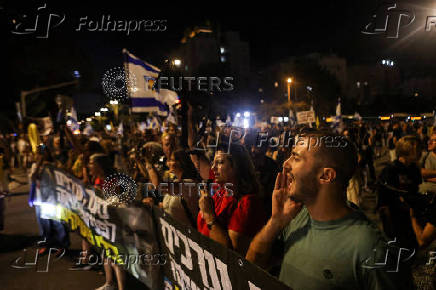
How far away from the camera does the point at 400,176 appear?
170 inches

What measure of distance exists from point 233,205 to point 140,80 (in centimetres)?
386

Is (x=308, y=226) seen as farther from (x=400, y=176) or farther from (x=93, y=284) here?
(x=93, y=284)

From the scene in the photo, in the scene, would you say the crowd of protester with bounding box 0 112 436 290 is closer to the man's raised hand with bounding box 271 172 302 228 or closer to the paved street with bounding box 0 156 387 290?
the man's raised hand with bounding box 271 172 302 228

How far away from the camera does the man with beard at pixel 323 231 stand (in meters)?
1.66

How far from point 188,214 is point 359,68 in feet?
255

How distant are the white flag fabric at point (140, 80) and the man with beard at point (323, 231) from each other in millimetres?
4368

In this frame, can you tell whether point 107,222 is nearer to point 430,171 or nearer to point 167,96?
point 167,96

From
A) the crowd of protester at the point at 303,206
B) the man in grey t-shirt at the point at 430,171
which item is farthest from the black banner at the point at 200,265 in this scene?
the man in grey t-shirt at the point at 430,171

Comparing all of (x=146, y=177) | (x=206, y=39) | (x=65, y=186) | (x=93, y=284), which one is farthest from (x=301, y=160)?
(x=206, y=39)

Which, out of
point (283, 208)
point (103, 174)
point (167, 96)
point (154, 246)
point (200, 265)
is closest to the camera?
point (283, 208)

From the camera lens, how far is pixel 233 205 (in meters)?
2.89

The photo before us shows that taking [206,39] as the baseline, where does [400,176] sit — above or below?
below

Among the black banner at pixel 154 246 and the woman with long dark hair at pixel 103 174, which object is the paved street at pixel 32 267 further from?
the black banner at pixel 154 246

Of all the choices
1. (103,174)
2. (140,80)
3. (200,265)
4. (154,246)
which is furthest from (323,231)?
(140,80)
